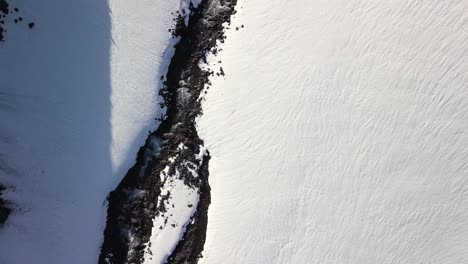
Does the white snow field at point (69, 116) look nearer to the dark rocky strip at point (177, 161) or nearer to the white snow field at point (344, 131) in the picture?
the dark rocky strip at point (177, 161)

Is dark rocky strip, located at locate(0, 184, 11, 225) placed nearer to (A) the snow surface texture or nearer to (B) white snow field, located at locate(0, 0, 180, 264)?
(B) white snow field, located at locate(0, 0, 180, 264)

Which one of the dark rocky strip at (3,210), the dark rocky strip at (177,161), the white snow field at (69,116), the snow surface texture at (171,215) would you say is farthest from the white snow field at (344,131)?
the dark rocky strip at (3,210)

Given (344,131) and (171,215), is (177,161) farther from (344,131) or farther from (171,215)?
(344,131)

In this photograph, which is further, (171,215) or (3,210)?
(171,215)

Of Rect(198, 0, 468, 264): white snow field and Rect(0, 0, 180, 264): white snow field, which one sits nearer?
Rect(0, 0, 180, 264): white snow field

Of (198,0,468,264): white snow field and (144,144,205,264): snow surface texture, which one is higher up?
(198,0,468,264): white snow field

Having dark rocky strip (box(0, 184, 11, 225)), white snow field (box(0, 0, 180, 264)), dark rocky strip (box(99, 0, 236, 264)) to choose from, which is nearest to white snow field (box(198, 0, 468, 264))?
dark rocky strip (box(99, 0, 236, 264))

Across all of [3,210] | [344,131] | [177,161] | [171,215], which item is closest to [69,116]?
[3,210]
